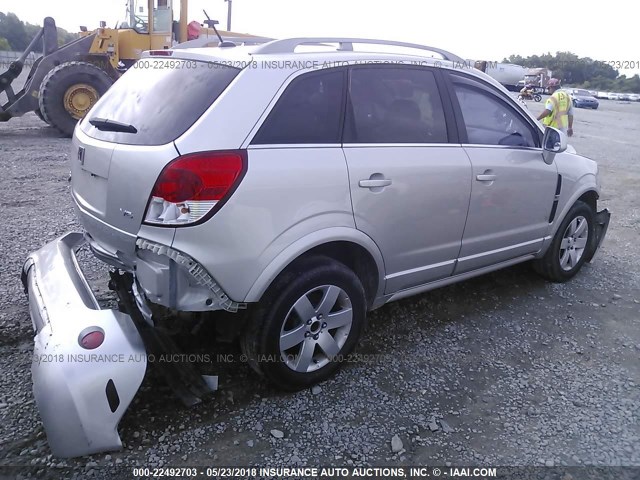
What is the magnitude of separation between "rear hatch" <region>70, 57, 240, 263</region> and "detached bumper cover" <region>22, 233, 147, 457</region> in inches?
15.6

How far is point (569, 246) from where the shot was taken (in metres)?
4.55

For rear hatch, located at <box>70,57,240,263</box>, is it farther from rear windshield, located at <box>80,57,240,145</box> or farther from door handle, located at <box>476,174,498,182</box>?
door handle, located at <box>476,174,498,182</box>

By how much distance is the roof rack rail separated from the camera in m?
2.83

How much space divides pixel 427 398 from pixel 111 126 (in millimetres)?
2271

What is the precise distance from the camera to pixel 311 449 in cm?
250

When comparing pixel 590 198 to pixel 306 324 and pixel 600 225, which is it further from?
pixel 306 324

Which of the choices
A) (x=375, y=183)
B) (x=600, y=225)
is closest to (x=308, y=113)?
(x=375, y=183)

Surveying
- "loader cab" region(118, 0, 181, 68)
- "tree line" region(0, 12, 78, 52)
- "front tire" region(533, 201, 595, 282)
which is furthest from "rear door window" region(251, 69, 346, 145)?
"tree line" region(0, 12, 78, 52)

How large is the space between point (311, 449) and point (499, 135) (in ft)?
A: 8.29

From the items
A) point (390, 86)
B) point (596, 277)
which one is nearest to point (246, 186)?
point (390, 86)

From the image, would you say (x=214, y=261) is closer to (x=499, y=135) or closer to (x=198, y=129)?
(x=198, y=129)

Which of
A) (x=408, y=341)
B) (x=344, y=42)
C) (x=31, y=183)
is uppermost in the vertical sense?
(x=344, y=42)

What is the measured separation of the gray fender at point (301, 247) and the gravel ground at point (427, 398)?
2.28 ft

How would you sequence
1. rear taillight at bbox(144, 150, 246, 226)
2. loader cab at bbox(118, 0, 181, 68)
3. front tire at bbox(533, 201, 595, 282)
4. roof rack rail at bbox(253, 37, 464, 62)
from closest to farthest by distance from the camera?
rear taillight at bbox(144, 150, 246, 226), roof rack rail at bbox(253, 37, 464, 62), front tire at bbox(533, 201, 595, 282), loader cab at bbox(118, 0, 181, 68)
